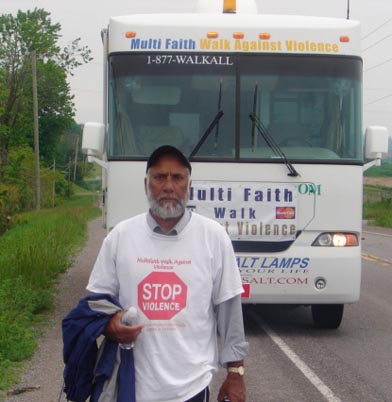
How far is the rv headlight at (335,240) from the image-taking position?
893cm

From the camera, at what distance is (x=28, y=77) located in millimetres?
55750

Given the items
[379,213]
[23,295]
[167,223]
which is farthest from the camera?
[379,213]

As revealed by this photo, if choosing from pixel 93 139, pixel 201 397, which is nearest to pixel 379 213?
pixel 93 139

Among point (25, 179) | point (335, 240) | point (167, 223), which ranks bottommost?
point (25, 179)

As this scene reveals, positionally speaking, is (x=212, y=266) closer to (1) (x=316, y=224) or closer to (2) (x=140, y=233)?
(2) (x=140, y=233)

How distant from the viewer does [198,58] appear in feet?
29.6

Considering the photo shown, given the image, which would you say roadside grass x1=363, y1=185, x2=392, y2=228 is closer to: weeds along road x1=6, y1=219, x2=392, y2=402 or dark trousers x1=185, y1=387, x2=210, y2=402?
weeds along road x1=6, y1=219, x2=392, y2=402

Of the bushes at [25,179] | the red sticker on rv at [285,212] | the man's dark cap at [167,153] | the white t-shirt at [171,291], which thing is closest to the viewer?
the white t-shirt at [171,291]

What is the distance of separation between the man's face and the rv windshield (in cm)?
501

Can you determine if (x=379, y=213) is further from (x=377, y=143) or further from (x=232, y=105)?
(x=232, y=105)

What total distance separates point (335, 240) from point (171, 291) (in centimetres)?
548

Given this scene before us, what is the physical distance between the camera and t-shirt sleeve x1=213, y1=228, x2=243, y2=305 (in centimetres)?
382

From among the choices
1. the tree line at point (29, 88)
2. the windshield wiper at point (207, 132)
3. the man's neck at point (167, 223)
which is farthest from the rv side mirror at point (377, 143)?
the tree line at point (29, 88)

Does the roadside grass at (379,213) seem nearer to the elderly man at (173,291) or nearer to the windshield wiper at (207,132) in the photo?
the windshield wiper at (207,132)
